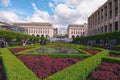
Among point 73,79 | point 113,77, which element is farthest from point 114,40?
point 73,79

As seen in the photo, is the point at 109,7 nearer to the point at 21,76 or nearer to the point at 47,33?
the point at 21,76

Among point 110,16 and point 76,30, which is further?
point 76,30

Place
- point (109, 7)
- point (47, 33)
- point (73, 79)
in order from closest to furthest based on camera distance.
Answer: point (73, 79), point (109, 7), point (47, 33)

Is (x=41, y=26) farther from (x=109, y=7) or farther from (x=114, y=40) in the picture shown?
(x=114, y=40)

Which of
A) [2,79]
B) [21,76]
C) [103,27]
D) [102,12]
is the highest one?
[102,12]

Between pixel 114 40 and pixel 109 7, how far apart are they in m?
22.8

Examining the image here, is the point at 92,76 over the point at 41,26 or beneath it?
beneath

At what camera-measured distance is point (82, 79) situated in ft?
21.2

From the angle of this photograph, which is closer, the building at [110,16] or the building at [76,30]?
the building at [110,16]

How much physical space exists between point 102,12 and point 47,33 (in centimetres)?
10321

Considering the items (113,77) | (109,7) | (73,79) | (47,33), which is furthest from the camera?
(47,33)

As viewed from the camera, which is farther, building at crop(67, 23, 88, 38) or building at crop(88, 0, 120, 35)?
building at crop(67, 23, 88, 38)

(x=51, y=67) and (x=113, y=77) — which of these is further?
(x=51, y=67)

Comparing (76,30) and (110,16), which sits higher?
(76,30)
